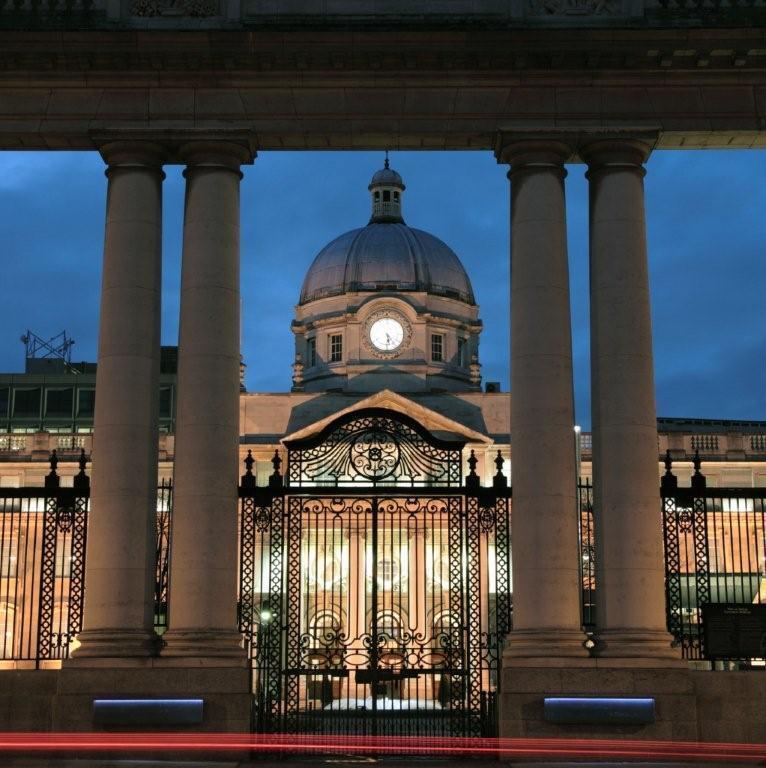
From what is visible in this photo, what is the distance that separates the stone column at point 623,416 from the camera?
2769 centimetres

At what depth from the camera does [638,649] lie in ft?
89.6

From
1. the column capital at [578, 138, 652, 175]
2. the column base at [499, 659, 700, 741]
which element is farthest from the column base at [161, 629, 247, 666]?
the column capital at [578, 138, 652, 175]

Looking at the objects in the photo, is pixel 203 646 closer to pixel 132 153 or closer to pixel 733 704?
pixel 132 153

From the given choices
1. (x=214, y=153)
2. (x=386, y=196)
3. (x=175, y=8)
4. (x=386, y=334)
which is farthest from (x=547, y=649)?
(x=386, y=196)

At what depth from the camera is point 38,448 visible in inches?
3661

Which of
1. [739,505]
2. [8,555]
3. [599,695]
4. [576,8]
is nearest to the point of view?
[599,695]

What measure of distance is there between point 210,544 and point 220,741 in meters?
3.85

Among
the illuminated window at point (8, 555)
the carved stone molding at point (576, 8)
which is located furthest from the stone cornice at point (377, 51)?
the illuminated window at point (8, 555)

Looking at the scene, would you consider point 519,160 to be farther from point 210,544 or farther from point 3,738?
point 3,738

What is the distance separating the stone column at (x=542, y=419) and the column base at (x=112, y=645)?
7.22 m

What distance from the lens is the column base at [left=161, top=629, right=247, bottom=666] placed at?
27.3 meters

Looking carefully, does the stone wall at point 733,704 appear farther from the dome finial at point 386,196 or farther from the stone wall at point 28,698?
the dome finial at point 386,196

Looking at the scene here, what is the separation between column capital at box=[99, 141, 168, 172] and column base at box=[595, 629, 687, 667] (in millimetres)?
13531

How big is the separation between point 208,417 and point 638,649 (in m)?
9.75
